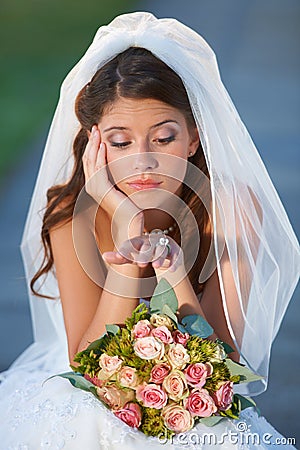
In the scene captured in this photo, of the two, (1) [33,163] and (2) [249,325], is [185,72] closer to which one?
(2) [249,325]

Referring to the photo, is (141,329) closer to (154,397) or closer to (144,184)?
(154,397)

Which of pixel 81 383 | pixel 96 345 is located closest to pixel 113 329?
pixel 96 345

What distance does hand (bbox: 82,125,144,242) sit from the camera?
2.43 meters

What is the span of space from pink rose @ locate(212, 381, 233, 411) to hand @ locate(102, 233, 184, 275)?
0.38 meters

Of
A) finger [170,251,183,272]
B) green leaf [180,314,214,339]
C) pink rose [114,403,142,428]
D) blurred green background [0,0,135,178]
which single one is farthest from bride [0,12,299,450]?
blurred green background [0,0,135,178]

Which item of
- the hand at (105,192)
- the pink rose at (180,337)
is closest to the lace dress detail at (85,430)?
the pink rose at (180,337)

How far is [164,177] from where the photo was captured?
2.47m

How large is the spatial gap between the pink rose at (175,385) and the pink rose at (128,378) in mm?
72

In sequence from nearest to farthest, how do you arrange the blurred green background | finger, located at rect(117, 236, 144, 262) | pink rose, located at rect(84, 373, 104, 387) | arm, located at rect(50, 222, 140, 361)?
1. pink rose, located at rect(84, 373, 104, 387)
2. finger, located at rect(117, 236, 144, 262)
3. arm, located at rect(50, 222, 140, 361)
4. the blurred green background

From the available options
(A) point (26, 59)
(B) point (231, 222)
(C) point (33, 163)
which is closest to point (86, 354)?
(B) point (231, 222)

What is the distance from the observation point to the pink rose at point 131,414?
203cm

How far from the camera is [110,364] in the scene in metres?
2.06

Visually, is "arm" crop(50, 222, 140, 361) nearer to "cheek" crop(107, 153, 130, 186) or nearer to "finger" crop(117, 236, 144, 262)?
"finger" crop(117, 236, 144, 262)

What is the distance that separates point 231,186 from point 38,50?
6.84 m
